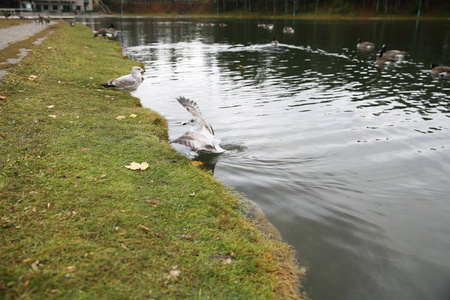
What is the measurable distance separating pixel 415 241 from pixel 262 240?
2.46m

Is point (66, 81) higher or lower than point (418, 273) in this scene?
higher

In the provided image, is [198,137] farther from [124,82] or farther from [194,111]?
[124,82]

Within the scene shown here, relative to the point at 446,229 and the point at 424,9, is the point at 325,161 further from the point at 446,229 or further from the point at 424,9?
the point at 424,9

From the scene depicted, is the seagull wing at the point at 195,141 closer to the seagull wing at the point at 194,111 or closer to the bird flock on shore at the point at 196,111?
the bird flock on shore at the point at 196,111

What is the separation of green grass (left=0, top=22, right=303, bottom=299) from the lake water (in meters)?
0.90

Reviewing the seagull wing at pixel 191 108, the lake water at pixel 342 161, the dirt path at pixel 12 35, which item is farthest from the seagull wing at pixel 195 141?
the dirt path at pixel 12 35

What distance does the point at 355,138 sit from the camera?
358 inches

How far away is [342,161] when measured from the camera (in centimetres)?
771

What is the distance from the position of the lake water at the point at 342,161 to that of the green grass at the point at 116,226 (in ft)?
2.94

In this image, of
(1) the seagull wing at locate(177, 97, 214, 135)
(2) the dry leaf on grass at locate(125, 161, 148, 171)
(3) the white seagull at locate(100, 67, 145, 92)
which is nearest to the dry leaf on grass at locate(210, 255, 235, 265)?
(2) the dry leaf on grass at locate(125, 161, 148, 171)

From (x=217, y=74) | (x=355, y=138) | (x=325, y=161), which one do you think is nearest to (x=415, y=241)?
(x=325, y=161)

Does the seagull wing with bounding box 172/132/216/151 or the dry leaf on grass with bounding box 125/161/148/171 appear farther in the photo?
the seagull wing with bounding box 172/132/216/151

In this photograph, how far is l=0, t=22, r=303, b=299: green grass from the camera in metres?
3.21

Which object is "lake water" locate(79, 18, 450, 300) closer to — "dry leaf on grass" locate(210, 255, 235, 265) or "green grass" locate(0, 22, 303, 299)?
"green grass" locate(0, 22, 303, 299)
